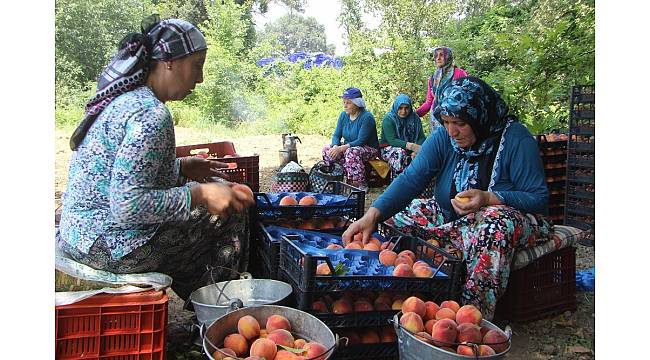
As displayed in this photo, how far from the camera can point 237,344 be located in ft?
6.47

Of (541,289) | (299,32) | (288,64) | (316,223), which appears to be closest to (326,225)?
(316,223)

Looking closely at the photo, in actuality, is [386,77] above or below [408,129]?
above

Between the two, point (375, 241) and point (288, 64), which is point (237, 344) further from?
point (288, 64)

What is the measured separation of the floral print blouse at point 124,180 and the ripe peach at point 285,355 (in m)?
0.69

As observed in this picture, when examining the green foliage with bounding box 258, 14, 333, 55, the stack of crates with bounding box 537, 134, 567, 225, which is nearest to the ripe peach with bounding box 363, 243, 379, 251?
the stack of crates with bounding box 537, 134, 567, 225

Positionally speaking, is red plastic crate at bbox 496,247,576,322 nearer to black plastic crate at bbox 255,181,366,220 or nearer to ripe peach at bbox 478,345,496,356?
black plastic crate at bbox 255,181,366,220

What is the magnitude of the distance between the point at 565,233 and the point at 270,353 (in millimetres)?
2044

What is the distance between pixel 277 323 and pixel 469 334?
0.67 metres

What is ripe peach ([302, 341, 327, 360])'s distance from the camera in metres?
1.85

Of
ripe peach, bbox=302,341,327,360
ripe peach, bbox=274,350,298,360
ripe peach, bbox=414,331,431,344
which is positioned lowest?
ripe peach, bbox=274,350,298,360

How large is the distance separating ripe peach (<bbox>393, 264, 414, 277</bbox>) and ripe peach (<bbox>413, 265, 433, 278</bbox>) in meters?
0.03

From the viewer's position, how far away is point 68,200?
2.40 meters

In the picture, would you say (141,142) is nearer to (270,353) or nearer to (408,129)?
(270,353)

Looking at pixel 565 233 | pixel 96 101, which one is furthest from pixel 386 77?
pixel 96 101
